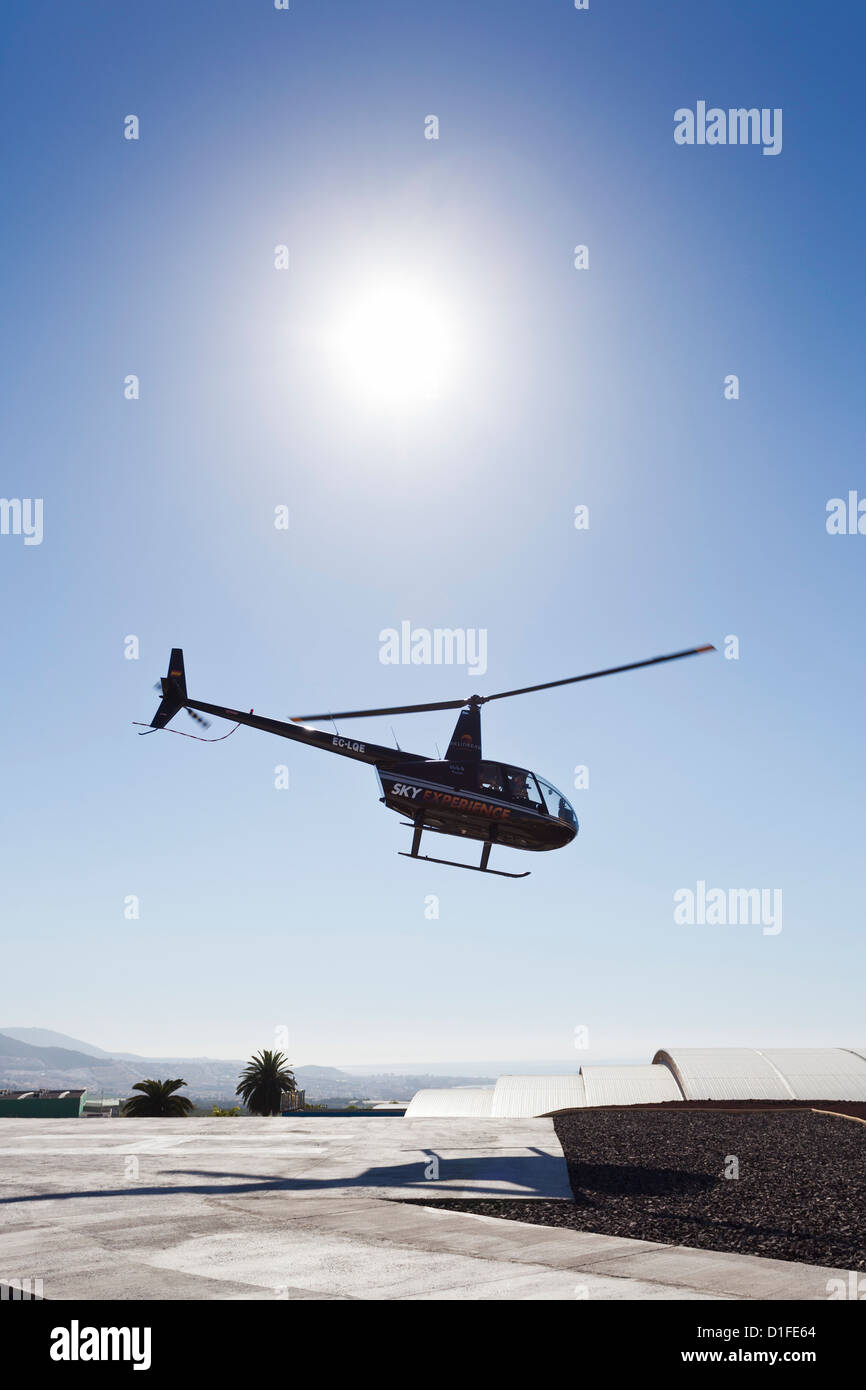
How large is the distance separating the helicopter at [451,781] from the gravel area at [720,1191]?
8.68m

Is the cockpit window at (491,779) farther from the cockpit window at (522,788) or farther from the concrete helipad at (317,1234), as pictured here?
the concrete helipad at (317,1234)

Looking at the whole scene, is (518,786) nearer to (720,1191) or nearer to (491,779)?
(491,779)

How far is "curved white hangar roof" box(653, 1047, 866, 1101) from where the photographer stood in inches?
1666

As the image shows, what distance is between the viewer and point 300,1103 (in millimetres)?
81188

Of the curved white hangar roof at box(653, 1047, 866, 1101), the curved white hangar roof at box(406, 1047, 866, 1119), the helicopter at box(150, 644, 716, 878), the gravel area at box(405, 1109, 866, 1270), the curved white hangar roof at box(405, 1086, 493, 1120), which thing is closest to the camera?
the gravel area at box(405, 1109, 866, 1270)

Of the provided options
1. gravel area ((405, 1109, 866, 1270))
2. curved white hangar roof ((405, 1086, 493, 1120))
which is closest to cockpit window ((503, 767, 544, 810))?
gravel area ((405, 1109, 866, 1270))

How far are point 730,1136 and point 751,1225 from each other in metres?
14.0

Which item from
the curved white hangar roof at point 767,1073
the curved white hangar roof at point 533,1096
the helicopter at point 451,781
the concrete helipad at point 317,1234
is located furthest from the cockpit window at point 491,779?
the curved white hangar roof at point 767,1073

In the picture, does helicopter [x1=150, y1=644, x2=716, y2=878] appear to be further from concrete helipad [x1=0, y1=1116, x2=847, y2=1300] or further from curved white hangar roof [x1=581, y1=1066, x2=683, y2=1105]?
curved white hangar roof [x1=581, y1=1066, x2=683, y2=1105]

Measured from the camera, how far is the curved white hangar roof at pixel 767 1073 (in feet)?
139

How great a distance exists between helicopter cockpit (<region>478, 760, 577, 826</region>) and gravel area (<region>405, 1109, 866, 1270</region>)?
30.0ft

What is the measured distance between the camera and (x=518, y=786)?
1076 inches
